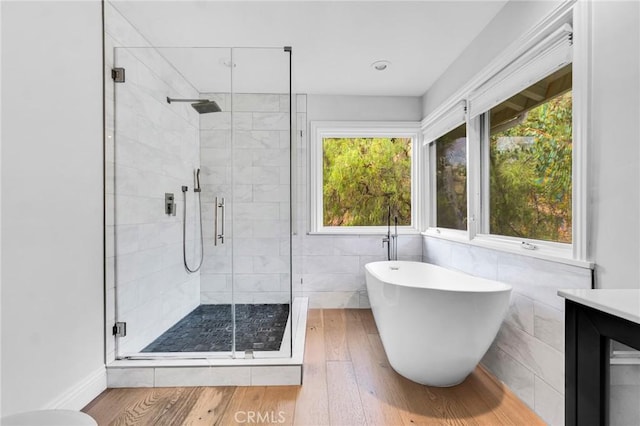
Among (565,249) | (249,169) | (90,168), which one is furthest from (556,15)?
(90,168)

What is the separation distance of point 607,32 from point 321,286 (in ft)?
9.99

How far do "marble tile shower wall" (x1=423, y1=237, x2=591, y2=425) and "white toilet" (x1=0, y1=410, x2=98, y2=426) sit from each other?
1949mm

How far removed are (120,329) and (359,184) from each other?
2645 mm

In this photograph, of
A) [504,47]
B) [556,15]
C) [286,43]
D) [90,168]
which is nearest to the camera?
[556,15]

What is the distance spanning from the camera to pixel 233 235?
7.89 feet

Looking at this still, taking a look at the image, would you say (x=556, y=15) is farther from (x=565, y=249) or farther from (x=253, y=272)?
(x=253, y=272)

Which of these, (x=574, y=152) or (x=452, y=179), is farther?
(x=452, y=179)

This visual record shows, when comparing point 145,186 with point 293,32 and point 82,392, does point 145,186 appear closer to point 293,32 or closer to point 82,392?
point 82,392

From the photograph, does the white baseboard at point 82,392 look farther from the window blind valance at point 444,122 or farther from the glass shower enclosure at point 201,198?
the window blind valance at point 444,122

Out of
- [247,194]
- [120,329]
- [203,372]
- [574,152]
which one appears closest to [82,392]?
[120,329]

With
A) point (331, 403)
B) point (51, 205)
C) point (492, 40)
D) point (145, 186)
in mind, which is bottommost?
point (331, 403)

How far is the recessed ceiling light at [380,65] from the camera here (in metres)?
2.94

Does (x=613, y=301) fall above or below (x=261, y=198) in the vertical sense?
below

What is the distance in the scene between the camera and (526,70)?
196 cm
